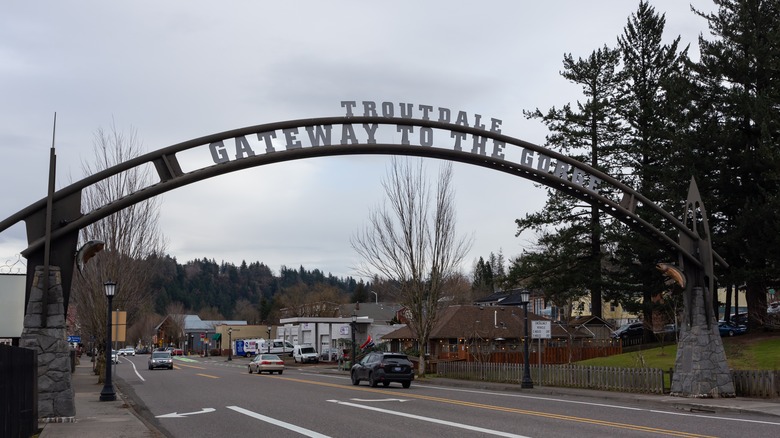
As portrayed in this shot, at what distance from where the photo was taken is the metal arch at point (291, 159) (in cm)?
1731

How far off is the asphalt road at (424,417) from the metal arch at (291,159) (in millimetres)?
5160

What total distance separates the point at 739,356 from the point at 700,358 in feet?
42.8

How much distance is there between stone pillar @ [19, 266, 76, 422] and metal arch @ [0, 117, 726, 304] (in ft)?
3.43

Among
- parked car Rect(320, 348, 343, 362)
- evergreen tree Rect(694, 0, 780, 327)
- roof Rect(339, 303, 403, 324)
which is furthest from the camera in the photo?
roof Rect(339, 303, 403, 324)

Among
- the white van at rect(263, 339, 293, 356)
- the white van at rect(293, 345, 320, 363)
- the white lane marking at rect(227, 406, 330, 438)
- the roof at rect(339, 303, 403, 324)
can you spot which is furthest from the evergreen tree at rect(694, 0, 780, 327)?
the roof at rect(339, 303, 403, 324)

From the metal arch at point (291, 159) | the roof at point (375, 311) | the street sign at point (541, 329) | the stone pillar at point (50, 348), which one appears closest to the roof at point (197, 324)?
the roof at point (375, 311)

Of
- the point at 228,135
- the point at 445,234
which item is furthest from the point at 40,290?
the point at 445,234

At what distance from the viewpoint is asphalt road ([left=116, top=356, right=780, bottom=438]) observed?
15578 mm

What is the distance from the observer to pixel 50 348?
658 inches

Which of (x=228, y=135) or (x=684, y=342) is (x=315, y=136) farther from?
(x=684, y=342)

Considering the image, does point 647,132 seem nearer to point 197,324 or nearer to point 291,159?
point 291,159

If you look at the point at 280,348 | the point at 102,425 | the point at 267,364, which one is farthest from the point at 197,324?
the point at 102,425

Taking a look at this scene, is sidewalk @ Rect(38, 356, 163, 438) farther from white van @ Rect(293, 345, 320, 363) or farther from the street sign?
white van @ Rect(293, 345, 320, 363)

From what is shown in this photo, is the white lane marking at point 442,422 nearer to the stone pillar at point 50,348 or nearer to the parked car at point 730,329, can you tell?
the stone pillar at point 50,348
